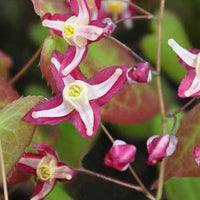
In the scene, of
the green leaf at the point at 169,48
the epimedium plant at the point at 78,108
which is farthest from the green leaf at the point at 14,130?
the green leaf at the point at 169,48

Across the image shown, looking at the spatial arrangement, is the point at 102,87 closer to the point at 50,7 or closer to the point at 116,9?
the point at 50,7

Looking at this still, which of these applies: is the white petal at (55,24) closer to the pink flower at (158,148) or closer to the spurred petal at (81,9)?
the spurred petal at (81,9)

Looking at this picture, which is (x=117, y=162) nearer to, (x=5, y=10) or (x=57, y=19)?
(x=57, y=19)

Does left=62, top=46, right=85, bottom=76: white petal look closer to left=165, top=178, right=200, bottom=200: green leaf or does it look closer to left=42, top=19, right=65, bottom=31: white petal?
left=42, top=19, right=65, bottom=31: white petal

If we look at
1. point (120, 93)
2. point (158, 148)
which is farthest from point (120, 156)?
point (120, 93)

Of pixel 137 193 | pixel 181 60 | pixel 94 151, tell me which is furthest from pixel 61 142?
pixel 181 60

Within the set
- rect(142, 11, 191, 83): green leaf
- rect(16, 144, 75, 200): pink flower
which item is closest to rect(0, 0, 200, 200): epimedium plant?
rect(16, 144, 75, 200): pink flower
